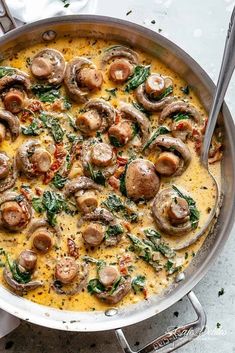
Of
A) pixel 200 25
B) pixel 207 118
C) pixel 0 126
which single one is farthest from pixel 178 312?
pixel 200 25

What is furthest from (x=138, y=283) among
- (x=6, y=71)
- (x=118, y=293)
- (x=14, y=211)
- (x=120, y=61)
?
(x=6, y=71)

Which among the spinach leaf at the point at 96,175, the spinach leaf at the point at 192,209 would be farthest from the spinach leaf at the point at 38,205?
the spinach leaf at the point at 192,209

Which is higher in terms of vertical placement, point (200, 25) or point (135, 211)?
point (200, 25)

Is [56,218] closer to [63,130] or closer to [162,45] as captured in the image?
[63,130]

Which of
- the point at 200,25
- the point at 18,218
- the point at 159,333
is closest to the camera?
the point at 18,218

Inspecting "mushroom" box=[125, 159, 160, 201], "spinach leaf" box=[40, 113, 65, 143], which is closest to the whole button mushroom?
"mushroom" box=[125, 159, 160, 201]

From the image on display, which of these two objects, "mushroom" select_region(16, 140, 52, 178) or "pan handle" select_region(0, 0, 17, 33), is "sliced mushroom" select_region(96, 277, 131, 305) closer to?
"mushroom" select_region(16, 140, 52, 178)
